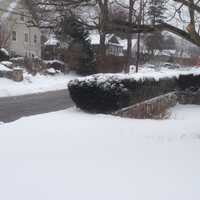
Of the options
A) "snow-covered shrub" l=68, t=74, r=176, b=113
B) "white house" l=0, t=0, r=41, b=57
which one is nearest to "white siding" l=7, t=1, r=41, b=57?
"white house" l=0, t=0, r=41, b=57

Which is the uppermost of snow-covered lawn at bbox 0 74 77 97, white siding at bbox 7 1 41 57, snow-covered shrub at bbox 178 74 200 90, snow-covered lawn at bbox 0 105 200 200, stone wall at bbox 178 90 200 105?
white siding at bbox 7 1 41 57

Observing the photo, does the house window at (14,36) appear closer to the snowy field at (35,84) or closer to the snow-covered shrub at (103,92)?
the snowy field at (35,84)

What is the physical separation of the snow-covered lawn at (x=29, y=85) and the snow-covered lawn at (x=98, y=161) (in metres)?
11.8

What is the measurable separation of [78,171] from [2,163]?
129cm

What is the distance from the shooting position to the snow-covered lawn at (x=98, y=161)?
5.14 metres

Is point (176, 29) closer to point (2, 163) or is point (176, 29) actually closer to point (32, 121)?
point (32, 121)

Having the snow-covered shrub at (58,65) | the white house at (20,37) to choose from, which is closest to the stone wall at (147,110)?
the snow-covered shrub at (58,65)

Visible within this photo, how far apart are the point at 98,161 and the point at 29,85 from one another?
19.7 m

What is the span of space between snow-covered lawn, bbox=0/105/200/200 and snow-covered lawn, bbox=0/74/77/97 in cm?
1182

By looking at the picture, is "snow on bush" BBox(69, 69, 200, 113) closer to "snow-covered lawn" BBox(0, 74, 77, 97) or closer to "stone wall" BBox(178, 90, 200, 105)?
"stone wall" BBox(178, 90, 200, 105)

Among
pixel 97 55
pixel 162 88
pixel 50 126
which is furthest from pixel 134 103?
pixel 97 55

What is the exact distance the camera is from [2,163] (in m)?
6.36

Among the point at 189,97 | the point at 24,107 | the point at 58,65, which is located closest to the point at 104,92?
the point at 24,107

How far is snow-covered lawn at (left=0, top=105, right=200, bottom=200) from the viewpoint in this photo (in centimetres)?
514
